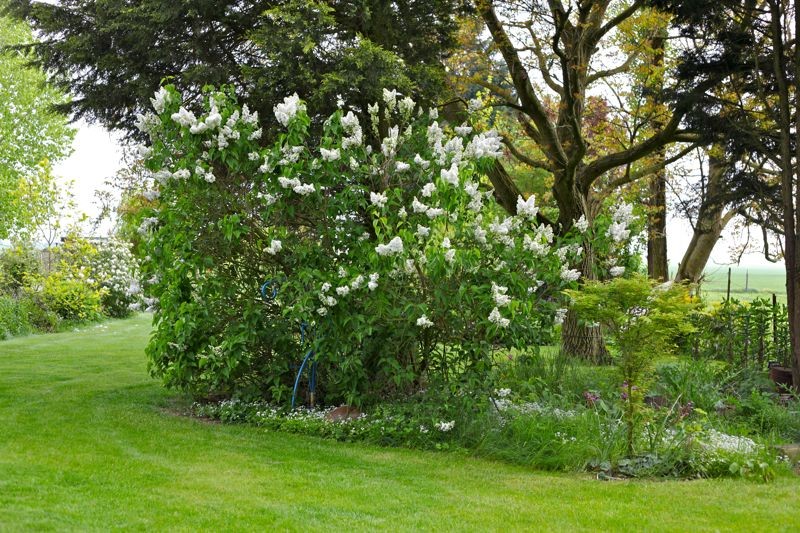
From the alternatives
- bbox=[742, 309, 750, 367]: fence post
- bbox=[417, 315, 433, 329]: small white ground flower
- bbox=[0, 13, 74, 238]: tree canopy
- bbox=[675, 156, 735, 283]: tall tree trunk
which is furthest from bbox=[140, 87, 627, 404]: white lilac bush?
bbox=[0, 13, 74, 238]: tree canopy

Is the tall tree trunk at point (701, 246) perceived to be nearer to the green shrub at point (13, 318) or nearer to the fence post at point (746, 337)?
the fence post at point (746, 337)

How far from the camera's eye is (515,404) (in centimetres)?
777

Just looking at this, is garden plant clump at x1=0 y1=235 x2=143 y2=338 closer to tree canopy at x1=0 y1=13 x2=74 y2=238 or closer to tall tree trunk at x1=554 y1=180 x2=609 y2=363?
tree canopy at x1=0 y1=13 x2=74 y2=238

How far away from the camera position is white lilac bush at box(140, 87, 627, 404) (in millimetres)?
7352

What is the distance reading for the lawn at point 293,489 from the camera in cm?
471

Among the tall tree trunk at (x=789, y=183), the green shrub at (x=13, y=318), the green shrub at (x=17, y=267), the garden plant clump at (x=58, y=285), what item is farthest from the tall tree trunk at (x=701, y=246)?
the green shrub at (x=17, y=267)

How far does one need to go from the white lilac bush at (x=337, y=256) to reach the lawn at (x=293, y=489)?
98 centimetres

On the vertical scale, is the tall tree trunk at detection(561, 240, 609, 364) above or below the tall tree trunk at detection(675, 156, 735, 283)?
below

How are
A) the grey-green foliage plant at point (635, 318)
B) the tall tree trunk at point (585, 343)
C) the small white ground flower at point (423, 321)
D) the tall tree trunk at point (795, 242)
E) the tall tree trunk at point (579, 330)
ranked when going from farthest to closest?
the tall tree trunk at point (585, 343)
the tall tree trunk at point (579, 330)
the tall tree trunk at point (795, 242)
the small white ground flower at point (423, 321)
the grey-green foliage plant at point (635, 318)

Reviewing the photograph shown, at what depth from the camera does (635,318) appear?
605 cm

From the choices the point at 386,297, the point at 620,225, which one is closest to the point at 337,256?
the point at 386,297

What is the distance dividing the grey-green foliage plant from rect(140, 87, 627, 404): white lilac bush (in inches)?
38.9

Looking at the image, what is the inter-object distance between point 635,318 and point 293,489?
2727 mm

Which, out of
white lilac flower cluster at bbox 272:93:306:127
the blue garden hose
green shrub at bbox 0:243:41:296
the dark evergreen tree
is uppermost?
the dark evergreen tree
